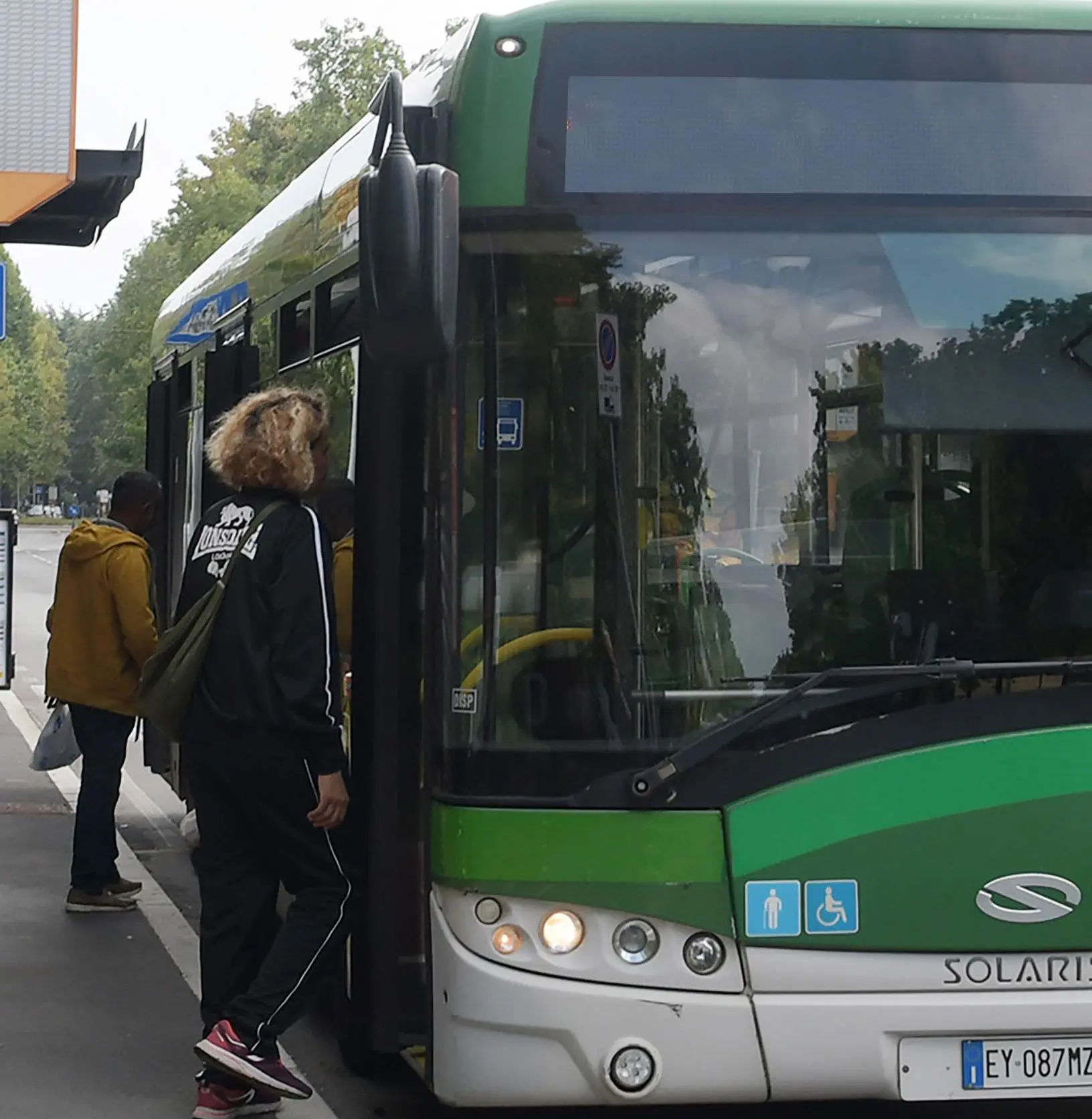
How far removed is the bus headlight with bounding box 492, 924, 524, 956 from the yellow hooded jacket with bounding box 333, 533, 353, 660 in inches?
49.0

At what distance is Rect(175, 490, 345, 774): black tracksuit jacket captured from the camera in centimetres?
545

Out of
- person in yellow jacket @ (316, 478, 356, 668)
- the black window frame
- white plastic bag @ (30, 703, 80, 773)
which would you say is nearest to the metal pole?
the black window frame

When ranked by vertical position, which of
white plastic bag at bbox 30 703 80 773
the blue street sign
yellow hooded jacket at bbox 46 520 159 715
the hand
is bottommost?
white plastic bag at bbox 30 703 80 773

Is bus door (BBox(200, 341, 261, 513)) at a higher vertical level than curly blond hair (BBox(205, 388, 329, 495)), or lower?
higher

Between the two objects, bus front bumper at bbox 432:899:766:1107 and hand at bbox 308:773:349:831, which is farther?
hand at bbox 308:773:349:831

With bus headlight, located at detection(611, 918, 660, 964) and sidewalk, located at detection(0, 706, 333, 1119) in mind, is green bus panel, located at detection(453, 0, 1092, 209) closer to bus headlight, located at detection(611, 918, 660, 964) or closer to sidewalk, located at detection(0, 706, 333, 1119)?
bus headlight, located at detection(611, 918, 660, 964)

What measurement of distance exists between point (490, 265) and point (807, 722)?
1.24m

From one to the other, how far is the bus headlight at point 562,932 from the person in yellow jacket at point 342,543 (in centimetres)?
126

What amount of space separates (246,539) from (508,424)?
0.93 m

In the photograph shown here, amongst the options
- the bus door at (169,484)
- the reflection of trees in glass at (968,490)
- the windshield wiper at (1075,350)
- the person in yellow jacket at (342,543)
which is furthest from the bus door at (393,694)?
the bus door at (169,484)

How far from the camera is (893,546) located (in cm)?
488

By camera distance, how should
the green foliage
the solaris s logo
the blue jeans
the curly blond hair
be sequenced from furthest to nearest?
the green foliage → the blue jeans → the curly blond hair → the solaris s logo

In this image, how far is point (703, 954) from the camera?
4.77 meters

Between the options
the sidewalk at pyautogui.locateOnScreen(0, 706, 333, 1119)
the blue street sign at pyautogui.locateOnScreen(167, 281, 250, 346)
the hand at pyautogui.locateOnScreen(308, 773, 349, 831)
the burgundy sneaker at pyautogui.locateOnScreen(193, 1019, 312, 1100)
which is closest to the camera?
the hand at pyautogui.locateOnScreen(308, 773, 349, 831)
